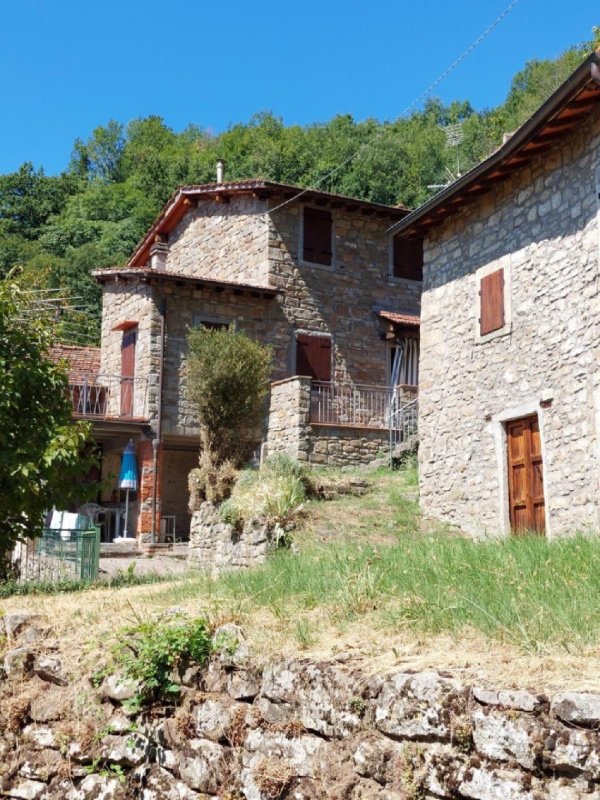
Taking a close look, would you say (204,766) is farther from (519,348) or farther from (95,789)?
(519,348)

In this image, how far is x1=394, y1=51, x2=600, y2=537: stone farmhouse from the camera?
32.9 feet

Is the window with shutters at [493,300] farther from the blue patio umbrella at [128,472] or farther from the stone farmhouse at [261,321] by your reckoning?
the blue patio umbrella at [128,472]

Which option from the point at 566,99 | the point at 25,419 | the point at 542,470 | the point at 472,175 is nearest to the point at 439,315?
the point at 472,175

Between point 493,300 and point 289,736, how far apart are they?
8483 mm

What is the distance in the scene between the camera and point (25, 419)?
850 cm

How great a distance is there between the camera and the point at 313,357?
1998 centimetres

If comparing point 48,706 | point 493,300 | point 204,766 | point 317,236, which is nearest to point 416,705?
point 204,766

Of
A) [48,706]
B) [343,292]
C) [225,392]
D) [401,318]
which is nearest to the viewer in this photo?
[48,706]

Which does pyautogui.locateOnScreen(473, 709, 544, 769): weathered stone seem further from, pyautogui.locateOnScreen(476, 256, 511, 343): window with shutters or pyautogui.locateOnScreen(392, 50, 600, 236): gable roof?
pyautogui.locateOnScreen(476, 256, 511, 343): window with shutters

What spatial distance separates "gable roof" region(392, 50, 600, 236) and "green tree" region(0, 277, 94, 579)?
6.11 meters

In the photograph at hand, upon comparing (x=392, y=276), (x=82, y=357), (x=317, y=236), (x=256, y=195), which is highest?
(x=256, y=195)

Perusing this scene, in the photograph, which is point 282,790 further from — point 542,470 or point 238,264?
point 238,264

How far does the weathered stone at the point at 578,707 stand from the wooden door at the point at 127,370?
53.1 feet

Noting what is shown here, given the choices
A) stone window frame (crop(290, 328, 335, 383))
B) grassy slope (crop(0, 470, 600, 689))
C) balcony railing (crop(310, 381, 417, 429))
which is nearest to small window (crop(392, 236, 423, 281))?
stone window frame (crop(290, 328, 335, 383))
